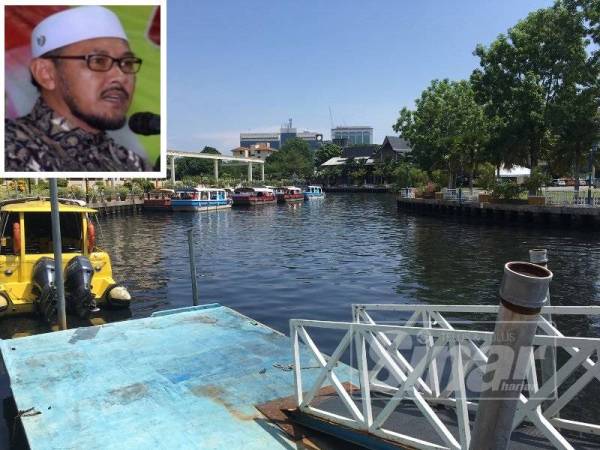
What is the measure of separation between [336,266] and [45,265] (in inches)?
480

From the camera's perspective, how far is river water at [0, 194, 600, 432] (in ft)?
51.5

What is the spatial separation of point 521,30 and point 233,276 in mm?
32562

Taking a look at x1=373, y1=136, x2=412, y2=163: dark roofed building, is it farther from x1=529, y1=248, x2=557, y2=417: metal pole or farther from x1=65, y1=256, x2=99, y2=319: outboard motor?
x1=529, y1=248, x2=557, y2=417: metal pole

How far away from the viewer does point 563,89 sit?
37281 millimetres

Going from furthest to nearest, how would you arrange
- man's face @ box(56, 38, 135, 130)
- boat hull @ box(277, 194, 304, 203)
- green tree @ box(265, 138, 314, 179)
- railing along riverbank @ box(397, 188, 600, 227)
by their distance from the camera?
green tree @ box(265, 138, 314, 179), boat hull @ box(277, 194, 304, 203), railing along riverbank @ box(397, 188, 600, 227), man's face @ box(56, 38, 135, 130)

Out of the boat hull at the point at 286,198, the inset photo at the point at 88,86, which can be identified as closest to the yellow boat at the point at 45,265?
the inset photo at the point at 88,86

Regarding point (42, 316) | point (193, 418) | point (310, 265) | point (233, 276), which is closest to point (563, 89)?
point (310, 265)

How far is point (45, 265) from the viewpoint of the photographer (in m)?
12.5

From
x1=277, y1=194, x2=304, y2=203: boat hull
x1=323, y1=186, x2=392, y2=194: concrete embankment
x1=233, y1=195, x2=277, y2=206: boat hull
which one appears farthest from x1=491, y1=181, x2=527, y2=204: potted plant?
x1=323, y1=186, x2=392, y2=194: concrete embankment

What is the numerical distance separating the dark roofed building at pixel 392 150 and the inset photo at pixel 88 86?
110652 millimetres

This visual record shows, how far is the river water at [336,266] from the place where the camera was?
15.7 metres

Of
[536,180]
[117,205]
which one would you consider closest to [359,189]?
[117,205]

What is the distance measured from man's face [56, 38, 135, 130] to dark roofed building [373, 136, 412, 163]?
111 metres

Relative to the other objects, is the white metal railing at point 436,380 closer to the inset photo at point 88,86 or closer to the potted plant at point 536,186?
the inset photo at point 88,86
